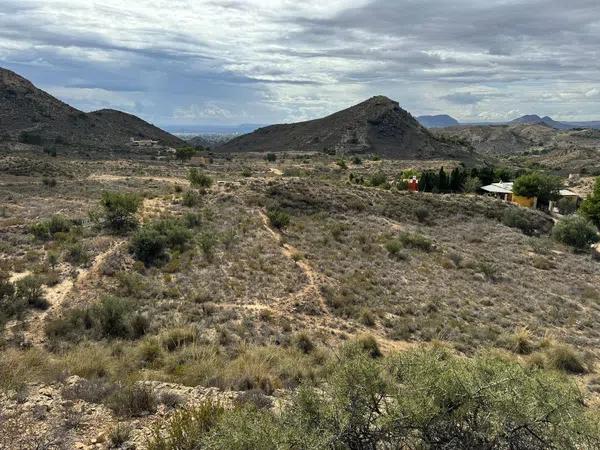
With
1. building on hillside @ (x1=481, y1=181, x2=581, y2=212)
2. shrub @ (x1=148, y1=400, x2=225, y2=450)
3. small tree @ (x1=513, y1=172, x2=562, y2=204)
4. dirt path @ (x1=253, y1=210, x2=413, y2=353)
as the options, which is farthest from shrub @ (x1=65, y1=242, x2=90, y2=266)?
small tree @ (x1=513, y1=172, x2=562, y2=204)

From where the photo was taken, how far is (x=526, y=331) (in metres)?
15.4

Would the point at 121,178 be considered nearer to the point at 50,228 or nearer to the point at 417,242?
the point at 50,228

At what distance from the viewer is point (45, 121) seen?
90.9 m

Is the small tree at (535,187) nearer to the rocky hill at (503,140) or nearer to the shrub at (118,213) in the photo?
the shrub at (118,213)

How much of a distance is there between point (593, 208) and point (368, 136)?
6698 centimetres

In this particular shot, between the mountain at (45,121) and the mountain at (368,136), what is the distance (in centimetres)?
3210

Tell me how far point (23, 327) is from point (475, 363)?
11.6 meters

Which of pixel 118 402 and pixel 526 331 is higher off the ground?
pixel 118 402

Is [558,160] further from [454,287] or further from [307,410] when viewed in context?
[307,410]

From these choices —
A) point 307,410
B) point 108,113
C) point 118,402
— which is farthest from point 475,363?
point 108,113

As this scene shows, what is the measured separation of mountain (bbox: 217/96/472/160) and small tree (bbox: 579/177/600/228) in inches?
2138

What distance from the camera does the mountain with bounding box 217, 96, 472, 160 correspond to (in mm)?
100062

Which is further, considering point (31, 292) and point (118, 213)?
point (118, 213)

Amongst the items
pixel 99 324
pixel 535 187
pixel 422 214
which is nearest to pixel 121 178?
pixel 422 214
